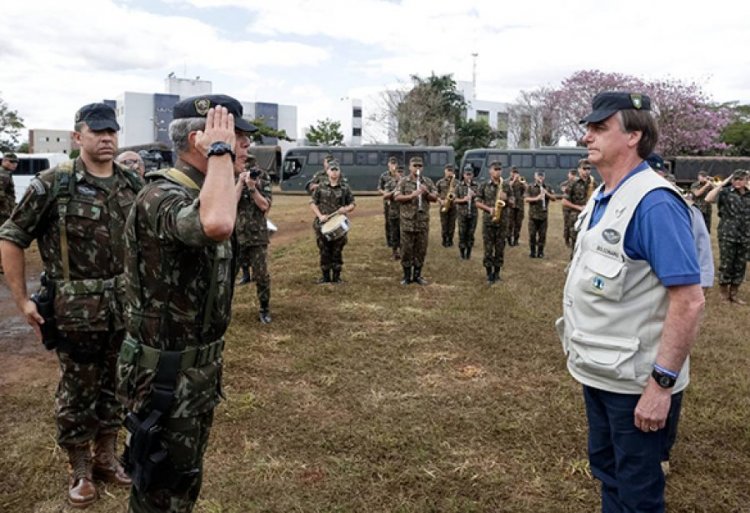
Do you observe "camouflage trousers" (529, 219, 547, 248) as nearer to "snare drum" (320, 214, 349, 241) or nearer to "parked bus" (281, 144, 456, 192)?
"snare drum" (320, 214, 349, 241)

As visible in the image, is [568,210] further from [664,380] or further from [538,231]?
[664,380]

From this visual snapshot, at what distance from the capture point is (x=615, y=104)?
234cm

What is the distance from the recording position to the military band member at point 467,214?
40.2ft

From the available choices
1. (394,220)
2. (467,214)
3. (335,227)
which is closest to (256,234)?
(335,227)

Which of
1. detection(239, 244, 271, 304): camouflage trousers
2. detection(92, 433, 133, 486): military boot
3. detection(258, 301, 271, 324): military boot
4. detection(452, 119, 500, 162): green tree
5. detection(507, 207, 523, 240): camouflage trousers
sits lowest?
detection(92, 433, 133, 486): military boot

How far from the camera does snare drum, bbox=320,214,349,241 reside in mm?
8711

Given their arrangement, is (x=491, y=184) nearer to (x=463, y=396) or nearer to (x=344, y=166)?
(x=463, y=396)

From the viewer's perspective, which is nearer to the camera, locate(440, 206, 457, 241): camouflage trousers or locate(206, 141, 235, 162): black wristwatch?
locate(206, 141, 235, 162): black wristwatch

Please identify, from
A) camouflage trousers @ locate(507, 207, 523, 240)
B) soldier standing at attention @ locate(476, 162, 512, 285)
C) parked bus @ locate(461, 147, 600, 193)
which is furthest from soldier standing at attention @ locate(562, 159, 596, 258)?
parked bus @ locate(461, 147, 600, 193)

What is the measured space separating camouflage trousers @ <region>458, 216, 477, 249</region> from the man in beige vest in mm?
9871

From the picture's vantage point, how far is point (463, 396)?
4922 mm

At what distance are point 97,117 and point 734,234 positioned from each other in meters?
8.77

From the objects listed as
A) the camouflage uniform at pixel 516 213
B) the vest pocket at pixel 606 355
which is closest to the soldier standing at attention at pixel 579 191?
the camouflage uniform at pixel 516 213

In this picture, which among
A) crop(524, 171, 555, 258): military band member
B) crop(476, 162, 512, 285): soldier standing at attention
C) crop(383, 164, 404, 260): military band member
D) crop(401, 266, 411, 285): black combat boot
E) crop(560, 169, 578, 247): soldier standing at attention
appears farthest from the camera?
crop(524, 171, 555, 258): military band member
